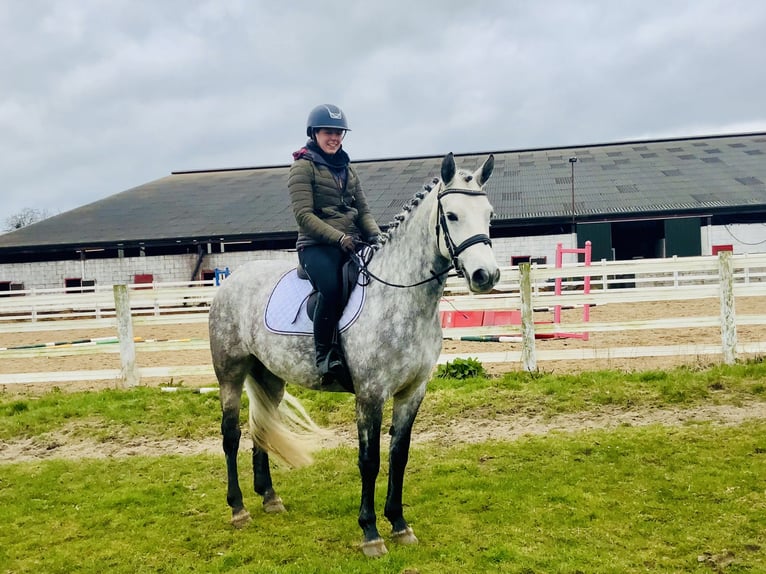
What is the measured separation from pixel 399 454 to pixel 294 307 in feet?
4.26

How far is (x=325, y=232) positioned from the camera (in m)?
4.05

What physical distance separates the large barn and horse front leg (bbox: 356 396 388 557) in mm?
20017

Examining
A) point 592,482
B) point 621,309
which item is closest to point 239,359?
point 592,482

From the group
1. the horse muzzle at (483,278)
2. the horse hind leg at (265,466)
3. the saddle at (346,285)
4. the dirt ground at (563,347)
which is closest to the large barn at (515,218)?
the dirt ground at (563,347)

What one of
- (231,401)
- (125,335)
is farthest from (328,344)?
(125,335)

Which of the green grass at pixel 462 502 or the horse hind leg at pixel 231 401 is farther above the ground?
the horse hind leg at pixel 231 401

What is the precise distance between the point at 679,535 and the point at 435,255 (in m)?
2.36

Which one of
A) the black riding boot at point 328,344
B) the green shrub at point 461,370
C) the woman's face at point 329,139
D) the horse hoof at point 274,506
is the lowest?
the horse hoof at point 274,506

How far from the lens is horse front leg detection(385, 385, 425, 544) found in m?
→ 4.06

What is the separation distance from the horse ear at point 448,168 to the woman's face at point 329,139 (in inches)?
39.9

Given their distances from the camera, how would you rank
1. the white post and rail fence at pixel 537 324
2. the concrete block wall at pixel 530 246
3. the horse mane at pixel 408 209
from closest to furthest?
the horse mane at pixel 408 209, the white post and rail fence at pixel 537 324, the concrete block wall at pixel 530 246

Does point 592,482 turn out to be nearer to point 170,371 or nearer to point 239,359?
point 239,359

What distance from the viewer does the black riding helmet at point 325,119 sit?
13.7 ft

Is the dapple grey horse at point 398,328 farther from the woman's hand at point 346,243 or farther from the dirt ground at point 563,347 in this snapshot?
the dirt ground at point 563,347
